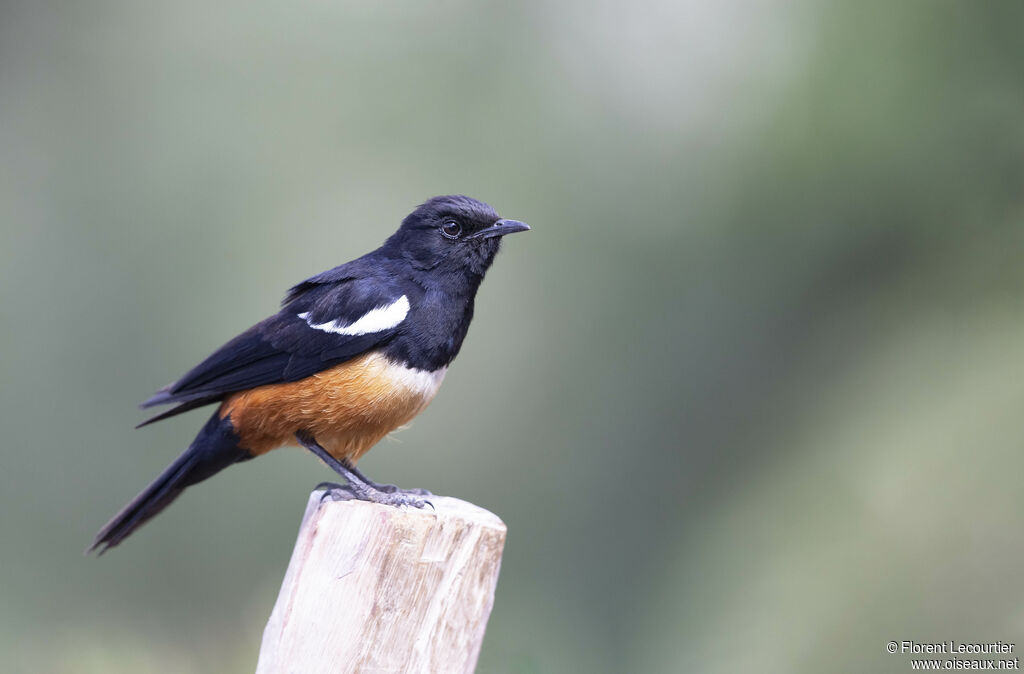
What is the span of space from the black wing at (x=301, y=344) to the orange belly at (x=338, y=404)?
0.17 feet

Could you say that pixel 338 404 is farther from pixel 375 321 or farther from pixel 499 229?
pixel 499 229

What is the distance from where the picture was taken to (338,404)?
13.1ft

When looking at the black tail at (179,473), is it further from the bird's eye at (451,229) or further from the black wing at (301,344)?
the bird's eye at (451,229)

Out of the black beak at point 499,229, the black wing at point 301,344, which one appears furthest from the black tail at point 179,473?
the black beak at point 499,229

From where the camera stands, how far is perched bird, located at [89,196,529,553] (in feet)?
13.2

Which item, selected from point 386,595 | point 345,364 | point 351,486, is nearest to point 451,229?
point 345,364

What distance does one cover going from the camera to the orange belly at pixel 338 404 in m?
3.99

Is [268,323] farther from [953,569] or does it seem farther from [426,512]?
[953,569]

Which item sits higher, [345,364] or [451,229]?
[451,229]

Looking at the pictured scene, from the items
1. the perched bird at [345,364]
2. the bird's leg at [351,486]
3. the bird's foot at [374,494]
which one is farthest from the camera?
the perched bird at [345,364]

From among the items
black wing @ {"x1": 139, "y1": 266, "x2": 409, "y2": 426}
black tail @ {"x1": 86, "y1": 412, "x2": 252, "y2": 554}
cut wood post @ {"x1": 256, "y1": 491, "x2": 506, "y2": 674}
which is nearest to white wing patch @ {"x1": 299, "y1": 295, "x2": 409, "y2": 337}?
black wing @ {"x1": 139, "y1": 266, "x2": 409, "y2": 426}

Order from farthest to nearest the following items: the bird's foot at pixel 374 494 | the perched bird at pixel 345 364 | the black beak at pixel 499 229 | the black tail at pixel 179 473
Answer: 1. the black beak at pixel 499 229
2. the black tail at pixel 179 473
3. the perched bird at pixel 345 364
4. the bird's foot at pixel 374 494

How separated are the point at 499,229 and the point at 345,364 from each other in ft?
2.95

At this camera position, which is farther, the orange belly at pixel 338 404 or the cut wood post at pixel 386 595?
the orange belly at pixel 338 404
